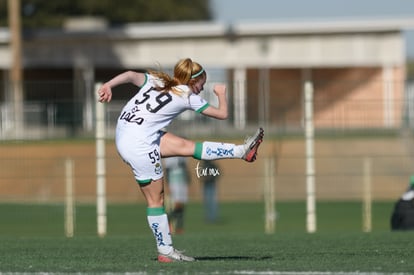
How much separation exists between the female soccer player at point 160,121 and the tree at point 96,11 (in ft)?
180

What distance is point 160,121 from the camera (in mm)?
11125

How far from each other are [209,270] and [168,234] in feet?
4.27

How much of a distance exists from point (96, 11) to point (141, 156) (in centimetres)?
5644

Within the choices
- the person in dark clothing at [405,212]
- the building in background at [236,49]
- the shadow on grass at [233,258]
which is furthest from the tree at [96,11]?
the shadow on grass at [233,258]

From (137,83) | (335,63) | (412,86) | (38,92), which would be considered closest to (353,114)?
(412,86)

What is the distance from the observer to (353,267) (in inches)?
417

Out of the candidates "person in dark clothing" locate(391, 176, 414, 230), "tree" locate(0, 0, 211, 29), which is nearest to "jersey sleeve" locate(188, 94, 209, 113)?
"person in dark clothing" locate(391, 176, 414, 230)

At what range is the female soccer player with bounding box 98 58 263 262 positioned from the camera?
435 inches

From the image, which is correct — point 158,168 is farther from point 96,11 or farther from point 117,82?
point 96,11

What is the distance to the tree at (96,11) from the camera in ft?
218

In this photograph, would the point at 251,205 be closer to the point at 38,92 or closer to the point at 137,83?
the point at 38,92

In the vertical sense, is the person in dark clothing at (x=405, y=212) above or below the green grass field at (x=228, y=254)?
above

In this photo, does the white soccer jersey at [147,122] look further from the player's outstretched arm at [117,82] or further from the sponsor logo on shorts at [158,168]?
the player's outstretched arm at [117,82]

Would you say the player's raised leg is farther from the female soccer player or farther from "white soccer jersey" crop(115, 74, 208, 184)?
"white soccer jersey" crop(115, 74, 208, 184)
